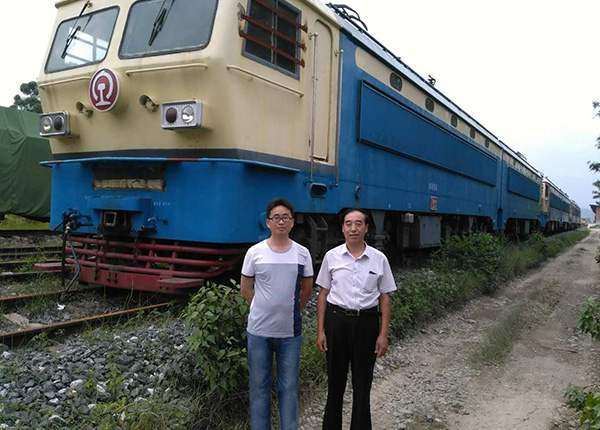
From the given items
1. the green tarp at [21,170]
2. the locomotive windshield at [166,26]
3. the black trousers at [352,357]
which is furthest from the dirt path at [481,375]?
the green tarp at [21,170]

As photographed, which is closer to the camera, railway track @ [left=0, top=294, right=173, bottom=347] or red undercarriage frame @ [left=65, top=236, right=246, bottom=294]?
railway track @ [left=0, top=294, right=173, bottom=347]

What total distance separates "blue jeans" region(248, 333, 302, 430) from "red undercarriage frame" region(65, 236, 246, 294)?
201 centimetres

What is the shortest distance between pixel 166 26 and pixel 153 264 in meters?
2.35

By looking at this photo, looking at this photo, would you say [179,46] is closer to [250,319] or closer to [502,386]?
[250,319]

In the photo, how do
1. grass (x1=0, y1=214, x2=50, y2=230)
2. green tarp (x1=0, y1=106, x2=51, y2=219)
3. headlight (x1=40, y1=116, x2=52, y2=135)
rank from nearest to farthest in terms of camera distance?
headlight (x1=40, y1=116, x2=52, y2=135) < green tarp (x1=0, y1=106, x2=51, y2=219) < grass (x1=0, y1=214, x2=50, y2=230)

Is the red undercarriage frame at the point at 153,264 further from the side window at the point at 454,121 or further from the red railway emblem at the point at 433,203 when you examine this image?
the side window at the point at 454,121

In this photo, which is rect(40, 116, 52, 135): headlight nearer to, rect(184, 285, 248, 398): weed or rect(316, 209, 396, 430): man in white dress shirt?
rect(184, 285, 248, 398): weed

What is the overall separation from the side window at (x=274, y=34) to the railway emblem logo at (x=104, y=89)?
1.36 metres

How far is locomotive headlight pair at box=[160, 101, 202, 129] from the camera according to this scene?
4.79 meters

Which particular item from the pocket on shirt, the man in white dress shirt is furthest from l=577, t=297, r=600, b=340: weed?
the pocket on shirt

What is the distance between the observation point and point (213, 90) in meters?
4.83

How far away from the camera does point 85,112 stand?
222 inches

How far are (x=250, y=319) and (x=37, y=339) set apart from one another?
7.47 feet

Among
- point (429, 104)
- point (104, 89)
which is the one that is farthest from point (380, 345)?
point (429, 104)
